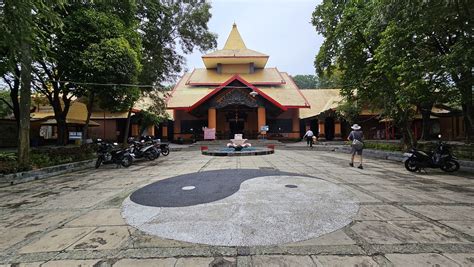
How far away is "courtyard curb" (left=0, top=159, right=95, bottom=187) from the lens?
23.0ft

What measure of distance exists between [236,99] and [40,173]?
51.5 feet

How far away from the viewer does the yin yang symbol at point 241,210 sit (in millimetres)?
2988

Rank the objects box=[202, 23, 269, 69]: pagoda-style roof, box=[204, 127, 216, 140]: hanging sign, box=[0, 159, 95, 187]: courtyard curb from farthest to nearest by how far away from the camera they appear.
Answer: box=[202, 23, 269, 69]: pagoda-style roof, box=[204, 127, 216, 140]: hanging sign, box=[0, 159, 95, 187]: courtyard curb

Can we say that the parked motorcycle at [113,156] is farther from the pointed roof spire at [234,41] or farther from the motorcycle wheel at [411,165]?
the pointed roof spire at [234,41]

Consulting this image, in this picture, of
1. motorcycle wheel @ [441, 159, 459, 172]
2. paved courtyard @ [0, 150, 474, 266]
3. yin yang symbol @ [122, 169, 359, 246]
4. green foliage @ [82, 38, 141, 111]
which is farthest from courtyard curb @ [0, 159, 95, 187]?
motorcycle wheel @ [441, 159, 459, 172]

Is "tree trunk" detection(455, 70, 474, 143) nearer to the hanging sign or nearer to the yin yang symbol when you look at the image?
the yin yang symbol

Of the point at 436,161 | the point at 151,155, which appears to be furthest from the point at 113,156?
the point at 436,161

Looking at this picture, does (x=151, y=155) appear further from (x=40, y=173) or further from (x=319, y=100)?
(x=319, y=100)

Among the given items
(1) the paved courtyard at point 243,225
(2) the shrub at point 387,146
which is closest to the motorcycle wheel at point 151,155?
(1) the paved courtyard at point 243,225

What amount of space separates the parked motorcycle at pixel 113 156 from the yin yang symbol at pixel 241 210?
4.73 m

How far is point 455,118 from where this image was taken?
2044cm

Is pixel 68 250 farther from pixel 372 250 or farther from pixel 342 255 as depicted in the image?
pixel 372 250

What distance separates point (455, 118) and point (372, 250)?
25.5 m

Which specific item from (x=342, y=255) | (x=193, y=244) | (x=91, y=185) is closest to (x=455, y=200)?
(x=342, y=255)
